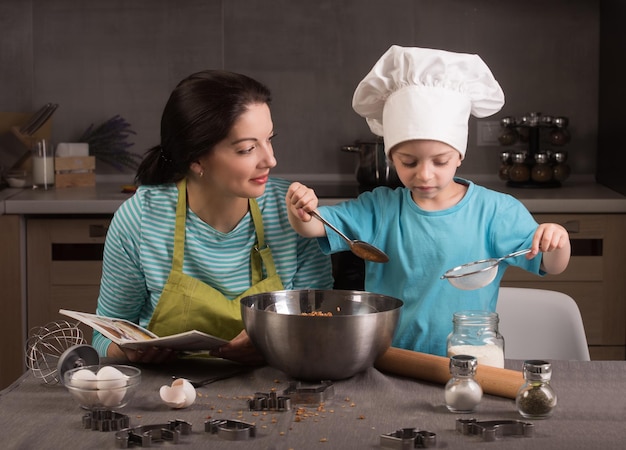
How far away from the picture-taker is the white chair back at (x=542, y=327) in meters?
2.03

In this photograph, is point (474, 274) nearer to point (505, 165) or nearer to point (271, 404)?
point (271, 404)

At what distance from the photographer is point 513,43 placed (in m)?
3.56

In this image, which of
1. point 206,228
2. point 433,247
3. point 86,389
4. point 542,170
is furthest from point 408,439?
point 542,170

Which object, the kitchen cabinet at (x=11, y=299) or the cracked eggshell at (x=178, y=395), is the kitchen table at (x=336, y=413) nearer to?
the cracked eggshell at (x=178, y=395)

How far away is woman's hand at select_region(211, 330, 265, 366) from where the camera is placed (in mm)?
1590

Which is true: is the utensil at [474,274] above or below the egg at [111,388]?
above

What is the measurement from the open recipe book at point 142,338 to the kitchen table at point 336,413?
0.05 m

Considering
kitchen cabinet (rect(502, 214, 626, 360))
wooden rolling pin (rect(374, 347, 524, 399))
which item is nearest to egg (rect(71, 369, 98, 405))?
wooden rolling pin (rect(374, 347, 524, 399))

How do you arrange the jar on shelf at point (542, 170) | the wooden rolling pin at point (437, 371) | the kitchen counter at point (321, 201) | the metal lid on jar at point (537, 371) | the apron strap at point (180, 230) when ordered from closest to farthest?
1. the metal lid on jar at point (537, 371)
2. the wooden rolling pin at point (437, 371)
3. the apron strap at point (180, 230)
4. the kitchen counter at point (321, 201)
5. the jar on shelf at point (542, 170)

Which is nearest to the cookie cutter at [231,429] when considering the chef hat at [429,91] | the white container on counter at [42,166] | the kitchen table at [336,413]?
the kitchen table at [336,413]

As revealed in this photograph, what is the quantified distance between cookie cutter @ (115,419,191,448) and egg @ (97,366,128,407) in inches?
3.8

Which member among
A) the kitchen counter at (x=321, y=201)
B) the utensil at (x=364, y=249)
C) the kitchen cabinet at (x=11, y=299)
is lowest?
the kitchen cabinet at (x=11, y=299)

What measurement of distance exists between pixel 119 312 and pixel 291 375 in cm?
51

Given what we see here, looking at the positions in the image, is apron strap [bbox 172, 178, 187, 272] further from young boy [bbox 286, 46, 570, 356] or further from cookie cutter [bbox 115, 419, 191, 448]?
cookie cutter [bbox 115, 419, 191, 448]
